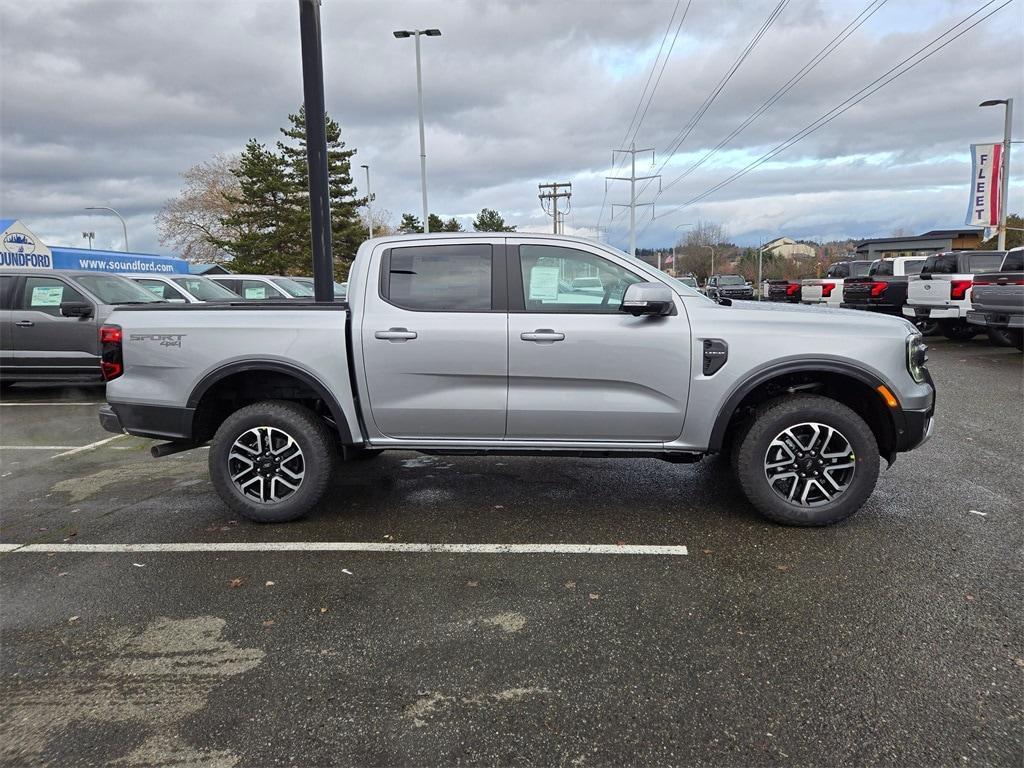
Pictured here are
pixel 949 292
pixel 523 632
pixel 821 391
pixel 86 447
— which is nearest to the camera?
pixel 523 632

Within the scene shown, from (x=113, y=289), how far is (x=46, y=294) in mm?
790

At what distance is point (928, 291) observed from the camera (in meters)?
13.6

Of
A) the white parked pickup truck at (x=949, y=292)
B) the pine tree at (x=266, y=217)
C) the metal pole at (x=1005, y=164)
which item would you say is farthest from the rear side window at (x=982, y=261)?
the pine tree at (x=266, y=217)

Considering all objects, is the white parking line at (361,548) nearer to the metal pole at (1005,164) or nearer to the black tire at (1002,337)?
the black tire at (1002,337)

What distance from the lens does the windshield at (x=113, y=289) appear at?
897 cm

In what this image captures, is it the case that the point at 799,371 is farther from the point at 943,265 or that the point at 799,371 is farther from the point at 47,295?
the point at 943,265

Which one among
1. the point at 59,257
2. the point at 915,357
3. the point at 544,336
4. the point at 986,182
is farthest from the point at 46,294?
the point at 986,182

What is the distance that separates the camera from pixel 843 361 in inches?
154

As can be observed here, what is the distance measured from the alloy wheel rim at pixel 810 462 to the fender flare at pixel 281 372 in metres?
2.68

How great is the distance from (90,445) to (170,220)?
53.1 m

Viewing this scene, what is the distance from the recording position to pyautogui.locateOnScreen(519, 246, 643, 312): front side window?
410cm

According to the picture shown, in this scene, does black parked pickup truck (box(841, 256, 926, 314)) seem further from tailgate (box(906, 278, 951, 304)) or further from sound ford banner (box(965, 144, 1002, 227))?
sound ford banner (box(965, 144, 1002, 227))

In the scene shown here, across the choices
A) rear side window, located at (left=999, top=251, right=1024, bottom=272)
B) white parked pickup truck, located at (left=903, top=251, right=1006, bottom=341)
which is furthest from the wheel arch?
rear side window, located at (left=999, top=251, right=1024, bottom=272)

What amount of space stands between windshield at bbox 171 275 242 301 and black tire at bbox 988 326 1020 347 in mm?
13904
